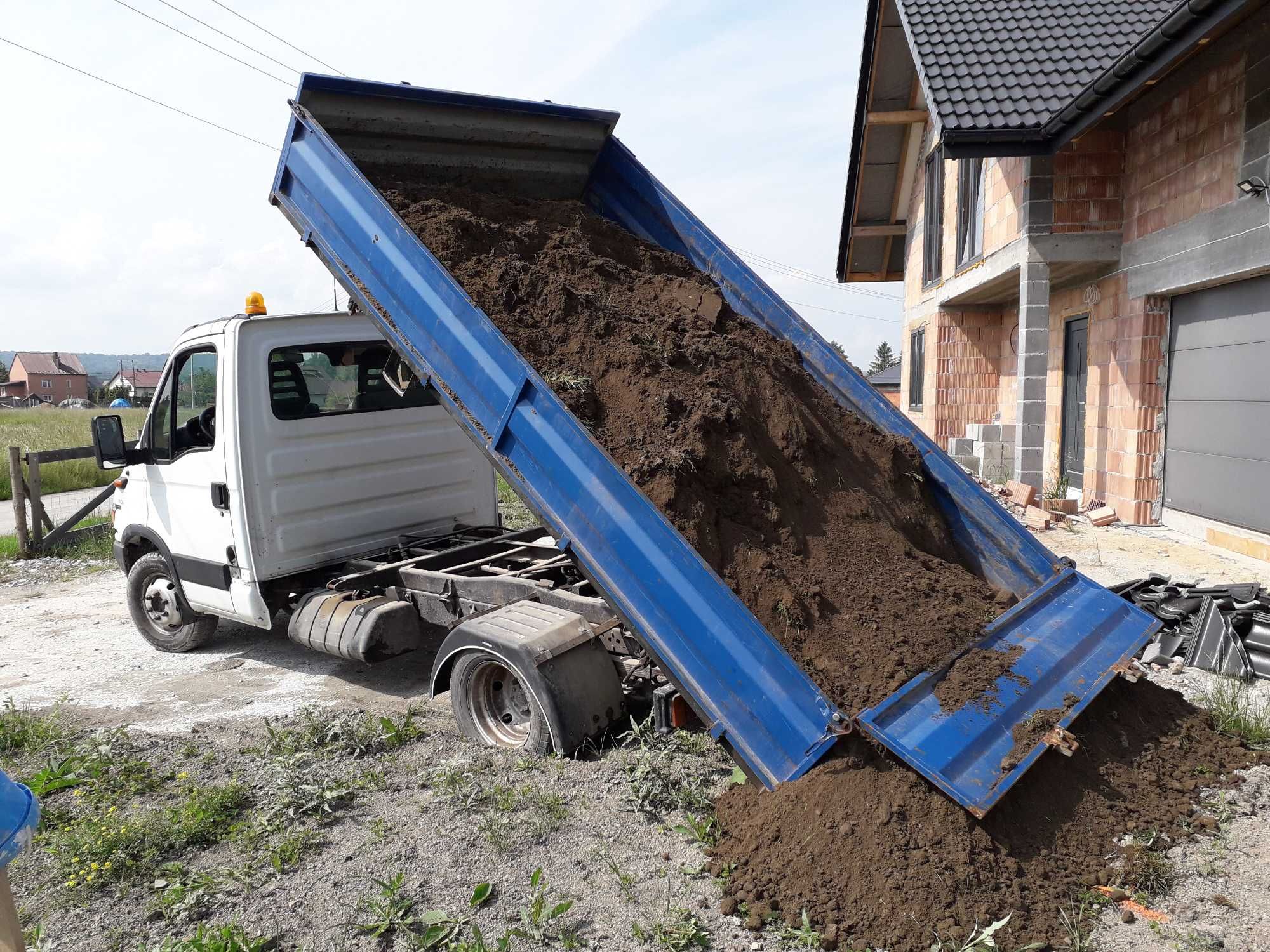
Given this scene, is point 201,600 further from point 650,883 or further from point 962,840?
point 962,840

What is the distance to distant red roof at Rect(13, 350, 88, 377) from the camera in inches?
3575

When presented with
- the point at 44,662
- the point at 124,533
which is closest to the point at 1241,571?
the point at 124,533

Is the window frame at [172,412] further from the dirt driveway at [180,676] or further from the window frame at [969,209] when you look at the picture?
the window frame at [969,209]

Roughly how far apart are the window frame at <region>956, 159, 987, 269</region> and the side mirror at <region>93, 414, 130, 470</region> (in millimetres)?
10099

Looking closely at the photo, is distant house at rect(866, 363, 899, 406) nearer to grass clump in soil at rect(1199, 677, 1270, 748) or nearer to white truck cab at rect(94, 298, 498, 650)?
white truck cab at rect(94, 298, 498, 650)

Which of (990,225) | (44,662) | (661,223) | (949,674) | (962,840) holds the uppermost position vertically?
(990,225)

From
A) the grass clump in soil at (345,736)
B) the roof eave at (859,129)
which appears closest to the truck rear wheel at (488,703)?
the grass clump in soil at (345,736)

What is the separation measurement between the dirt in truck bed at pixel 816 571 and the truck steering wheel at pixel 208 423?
2006 mm

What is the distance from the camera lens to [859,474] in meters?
4.23

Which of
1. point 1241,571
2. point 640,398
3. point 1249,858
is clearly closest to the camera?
point 1249,858

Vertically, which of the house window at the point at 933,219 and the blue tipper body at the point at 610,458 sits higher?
the house window at the point at 933,219

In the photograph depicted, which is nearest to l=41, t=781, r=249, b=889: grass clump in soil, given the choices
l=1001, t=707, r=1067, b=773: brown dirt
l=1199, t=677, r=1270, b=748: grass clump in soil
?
l=1001, t=707, r=1067, b=773: brown dirt

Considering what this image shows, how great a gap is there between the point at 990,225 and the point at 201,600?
10.0 metres

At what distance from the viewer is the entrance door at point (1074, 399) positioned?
10484mm
